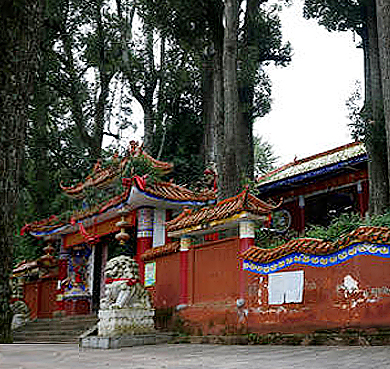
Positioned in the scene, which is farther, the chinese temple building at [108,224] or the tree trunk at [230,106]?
the chinese temple building at [108,224]

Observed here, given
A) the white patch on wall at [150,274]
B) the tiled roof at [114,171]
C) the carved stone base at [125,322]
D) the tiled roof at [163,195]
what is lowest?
the carved stone base at [125,322]

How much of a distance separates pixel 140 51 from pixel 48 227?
31.2 ft

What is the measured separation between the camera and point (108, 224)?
631 inches

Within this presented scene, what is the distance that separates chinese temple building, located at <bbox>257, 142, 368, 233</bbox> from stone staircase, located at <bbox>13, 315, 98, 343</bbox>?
20.5 ft

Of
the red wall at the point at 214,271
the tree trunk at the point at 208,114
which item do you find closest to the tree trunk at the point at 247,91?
the tree trunk at the point at 208,114

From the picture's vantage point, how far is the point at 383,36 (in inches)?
392

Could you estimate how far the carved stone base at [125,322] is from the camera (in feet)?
34.7

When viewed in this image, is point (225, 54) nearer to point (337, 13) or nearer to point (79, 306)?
point (337, 13)

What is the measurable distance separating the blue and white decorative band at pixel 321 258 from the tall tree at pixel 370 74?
10.3ft

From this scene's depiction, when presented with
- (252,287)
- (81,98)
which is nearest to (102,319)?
(252,287)

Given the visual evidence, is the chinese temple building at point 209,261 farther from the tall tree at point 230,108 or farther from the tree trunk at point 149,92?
the tree trunk at point 149,92

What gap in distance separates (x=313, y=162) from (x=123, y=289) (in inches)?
351

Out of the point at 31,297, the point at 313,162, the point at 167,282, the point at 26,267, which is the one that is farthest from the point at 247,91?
the point at 31,297

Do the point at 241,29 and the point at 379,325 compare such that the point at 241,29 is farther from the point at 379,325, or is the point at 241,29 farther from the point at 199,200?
the point at 379,325
